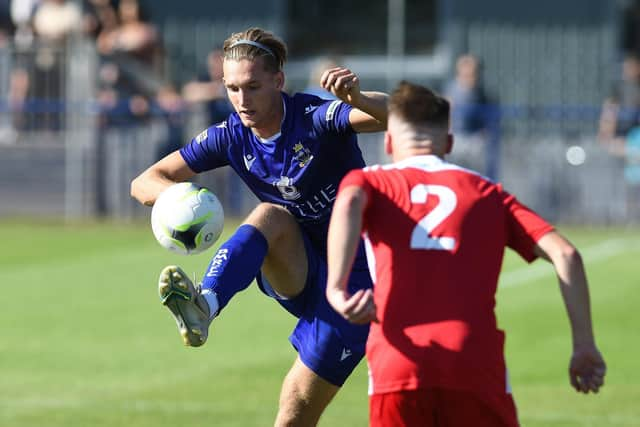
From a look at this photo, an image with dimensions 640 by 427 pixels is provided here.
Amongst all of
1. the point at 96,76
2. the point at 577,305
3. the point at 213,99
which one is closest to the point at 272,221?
the point at 577,305

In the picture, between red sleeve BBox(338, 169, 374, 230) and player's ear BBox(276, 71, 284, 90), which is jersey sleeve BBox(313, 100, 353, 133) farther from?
red sleeve BBox(338, 169, 374, 230)

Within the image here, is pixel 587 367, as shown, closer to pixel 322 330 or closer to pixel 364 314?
pixel 364 314

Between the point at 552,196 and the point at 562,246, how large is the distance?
1649 centimetres

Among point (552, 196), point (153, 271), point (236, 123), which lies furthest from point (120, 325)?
point (552, 196)

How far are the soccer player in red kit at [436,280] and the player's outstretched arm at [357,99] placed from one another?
135 cm

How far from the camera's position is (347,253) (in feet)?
15.9

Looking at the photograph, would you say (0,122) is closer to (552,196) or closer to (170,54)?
(170,54)

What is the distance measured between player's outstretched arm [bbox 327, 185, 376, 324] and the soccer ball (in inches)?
70.3

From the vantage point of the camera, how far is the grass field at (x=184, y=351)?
30.8ft

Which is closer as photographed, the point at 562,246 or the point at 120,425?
the point at 562,246

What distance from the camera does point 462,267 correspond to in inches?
193

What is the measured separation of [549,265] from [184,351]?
699cm

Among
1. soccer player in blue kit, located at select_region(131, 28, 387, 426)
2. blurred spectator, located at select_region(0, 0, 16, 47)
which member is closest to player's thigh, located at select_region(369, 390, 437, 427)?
soccer player in blue kit, located at select_region(131, 28, 387, 426)

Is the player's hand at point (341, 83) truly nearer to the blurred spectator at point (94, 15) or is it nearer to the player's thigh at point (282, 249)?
the player's thigh at point (282, 249)
